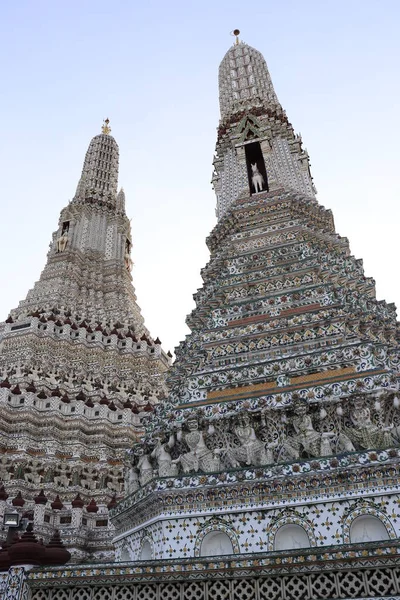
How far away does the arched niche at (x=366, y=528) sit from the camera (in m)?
9.98

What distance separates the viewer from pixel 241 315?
15672 mm

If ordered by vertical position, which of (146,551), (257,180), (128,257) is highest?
(128,257)

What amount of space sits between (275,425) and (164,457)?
2.68 metres

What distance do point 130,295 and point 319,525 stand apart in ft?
93.7

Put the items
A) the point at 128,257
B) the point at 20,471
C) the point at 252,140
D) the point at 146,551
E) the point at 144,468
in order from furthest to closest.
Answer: the point at 128,257 → the point at 252,140 → the point at 20,471 → the point at 144,468 → the point at 146,551

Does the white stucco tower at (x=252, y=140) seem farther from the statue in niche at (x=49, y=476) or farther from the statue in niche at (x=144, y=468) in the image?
the statue in niche at (x=144, y=468)

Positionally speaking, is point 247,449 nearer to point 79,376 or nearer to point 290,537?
point 290,537

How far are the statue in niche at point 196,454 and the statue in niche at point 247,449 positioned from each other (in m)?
0.39

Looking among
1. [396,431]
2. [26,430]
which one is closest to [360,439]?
[396,431]

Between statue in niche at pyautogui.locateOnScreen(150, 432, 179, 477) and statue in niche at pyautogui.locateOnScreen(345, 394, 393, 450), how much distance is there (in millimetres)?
3975

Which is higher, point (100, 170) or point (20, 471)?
point (100, 170)

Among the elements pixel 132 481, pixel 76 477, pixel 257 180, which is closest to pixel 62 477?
pixel 76 477

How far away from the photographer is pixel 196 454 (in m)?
12.2

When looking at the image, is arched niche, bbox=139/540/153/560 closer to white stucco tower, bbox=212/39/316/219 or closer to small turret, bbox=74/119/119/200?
white stucco tower, bbox=212/39/316/219
